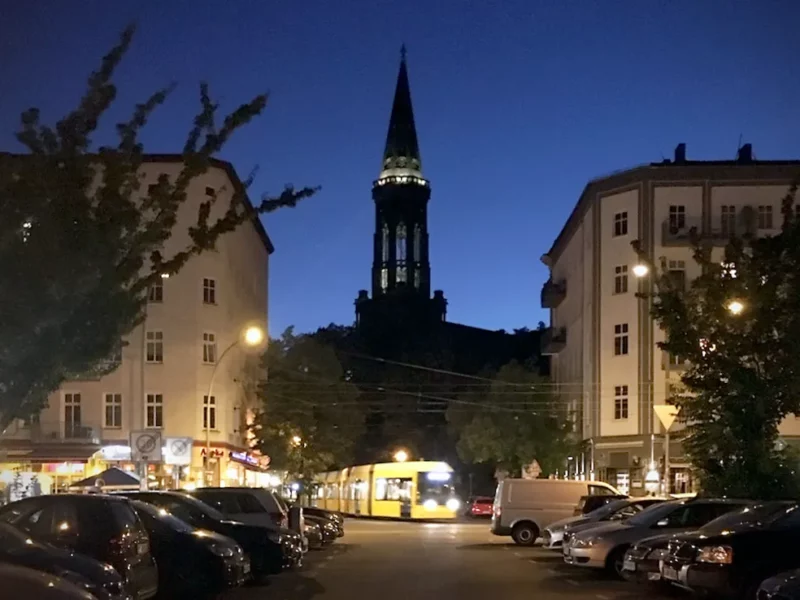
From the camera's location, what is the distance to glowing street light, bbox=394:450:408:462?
81.9 metres

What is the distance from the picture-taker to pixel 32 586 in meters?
10.1

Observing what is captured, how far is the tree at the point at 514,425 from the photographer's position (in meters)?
67.8

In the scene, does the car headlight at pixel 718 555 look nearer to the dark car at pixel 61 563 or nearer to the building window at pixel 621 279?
the dark car at pixel 61 563

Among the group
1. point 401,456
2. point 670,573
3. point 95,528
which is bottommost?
point 401,456

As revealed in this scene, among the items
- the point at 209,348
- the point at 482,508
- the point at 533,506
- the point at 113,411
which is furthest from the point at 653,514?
the point at 482,508

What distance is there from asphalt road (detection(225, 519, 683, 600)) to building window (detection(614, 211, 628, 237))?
88.3 ft

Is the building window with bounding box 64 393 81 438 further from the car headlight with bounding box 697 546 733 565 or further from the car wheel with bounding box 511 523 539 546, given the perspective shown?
the car headlight with bounding box 697 546 733 565

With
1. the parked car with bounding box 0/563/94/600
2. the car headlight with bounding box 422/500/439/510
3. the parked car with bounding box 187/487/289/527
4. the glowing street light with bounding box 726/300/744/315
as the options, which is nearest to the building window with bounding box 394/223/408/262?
the car headlight with bounding box 422/500/439/510

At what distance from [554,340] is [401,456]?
46.9 feet

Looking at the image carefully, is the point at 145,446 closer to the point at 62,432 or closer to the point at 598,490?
the point at 598,490

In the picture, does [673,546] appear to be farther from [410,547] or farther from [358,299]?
[358,299]

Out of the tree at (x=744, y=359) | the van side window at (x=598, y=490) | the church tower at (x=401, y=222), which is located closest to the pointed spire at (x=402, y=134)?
the church tower at (x=401, y=222)

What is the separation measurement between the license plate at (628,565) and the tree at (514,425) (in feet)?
150

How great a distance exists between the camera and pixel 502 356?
102 metres
